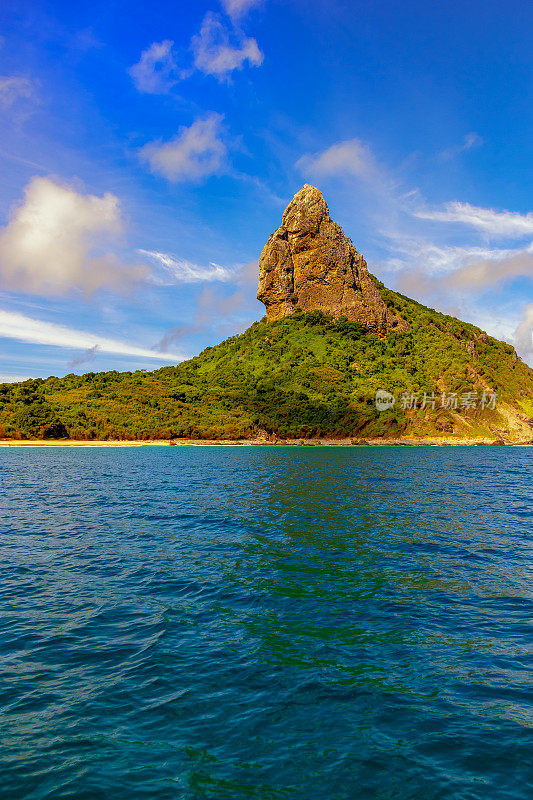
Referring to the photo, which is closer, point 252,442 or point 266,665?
point 266,665

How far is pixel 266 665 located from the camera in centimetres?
1134

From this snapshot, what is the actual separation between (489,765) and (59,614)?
12.3 meters

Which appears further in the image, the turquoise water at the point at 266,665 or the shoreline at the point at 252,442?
the shoreline at the point at 252,442

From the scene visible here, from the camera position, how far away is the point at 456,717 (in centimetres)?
937

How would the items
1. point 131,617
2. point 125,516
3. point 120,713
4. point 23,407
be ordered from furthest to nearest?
1. point 23,407
2. point 125,516
3. point 131,617
4. point 120,713

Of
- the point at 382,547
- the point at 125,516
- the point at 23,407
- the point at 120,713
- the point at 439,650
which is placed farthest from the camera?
the point at 23,407

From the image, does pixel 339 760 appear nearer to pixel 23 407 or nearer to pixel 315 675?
pixel 315 675

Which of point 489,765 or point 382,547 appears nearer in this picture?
point 489,765

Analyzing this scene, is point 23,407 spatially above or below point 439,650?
above

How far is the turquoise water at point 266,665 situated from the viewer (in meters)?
7.71

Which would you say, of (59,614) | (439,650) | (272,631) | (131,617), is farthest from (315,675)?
(59,614)

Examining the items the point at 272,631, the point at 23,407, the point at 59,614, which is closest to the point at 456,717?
the point at 272,631

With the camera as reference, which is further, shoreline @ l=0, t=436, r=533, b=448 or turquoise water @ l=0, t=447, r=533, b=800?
shoreline @ l=0, t=436, r=533, b=448

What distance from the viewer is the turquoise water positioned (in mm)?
7711
